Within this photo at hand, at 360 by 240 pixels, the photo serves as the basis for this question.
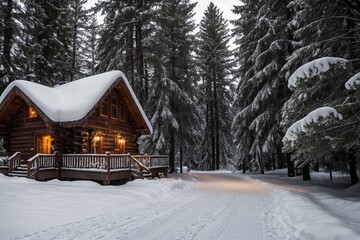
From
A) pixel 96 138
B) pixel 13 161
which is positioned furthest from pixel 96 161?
pixel 13 161

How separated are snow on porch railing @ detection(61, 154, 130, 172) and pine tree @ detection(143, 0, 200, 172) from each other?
817cm

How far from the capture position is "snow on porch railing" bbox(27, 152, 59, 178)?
14.4 m

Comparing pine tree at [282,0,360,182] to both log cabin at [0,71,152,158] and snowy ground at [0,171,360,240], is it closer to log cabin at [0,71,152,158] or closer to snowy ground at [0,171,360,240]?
snowy ground at [0,171,360,240]

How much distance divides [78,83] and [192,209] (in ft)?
48.8

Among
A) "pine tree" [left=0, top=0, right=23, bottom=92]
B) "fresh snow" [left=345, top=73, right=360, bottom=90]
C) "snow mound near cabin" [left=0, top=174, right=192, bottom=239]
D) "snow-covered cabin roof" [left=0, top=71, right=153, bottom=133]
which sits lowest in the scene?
"snow mound near cabin" [left=0, top=174, right=192, bottom=239]

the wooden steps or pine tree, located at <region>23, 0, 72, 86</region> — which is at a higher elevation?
pine tree, located at <region>23, 0, 72, 86</region>

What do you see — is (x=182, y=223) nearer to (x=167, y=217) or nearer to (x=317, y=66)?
(x=167, y=217)

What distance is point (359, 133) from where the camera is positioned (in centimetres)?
749

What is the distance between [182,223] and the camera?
7.20 meters

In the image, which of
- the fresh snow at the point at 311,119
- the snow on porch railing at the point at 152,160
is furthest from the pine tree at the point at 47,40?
the fresh snow at the point at 311,119

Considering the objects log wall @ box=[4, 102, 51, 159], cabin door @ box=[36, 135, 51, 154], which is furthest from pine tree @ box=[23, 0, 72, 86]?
cabin door @ box=[36, 135, 51, 154]

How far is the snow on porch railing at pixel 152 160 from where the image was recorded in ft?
58.1

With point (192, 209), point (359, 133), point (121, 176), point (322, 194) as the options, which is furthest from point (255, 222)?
point (121, 176)

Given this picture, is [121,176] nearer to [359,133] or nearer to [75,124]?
[75,124]
